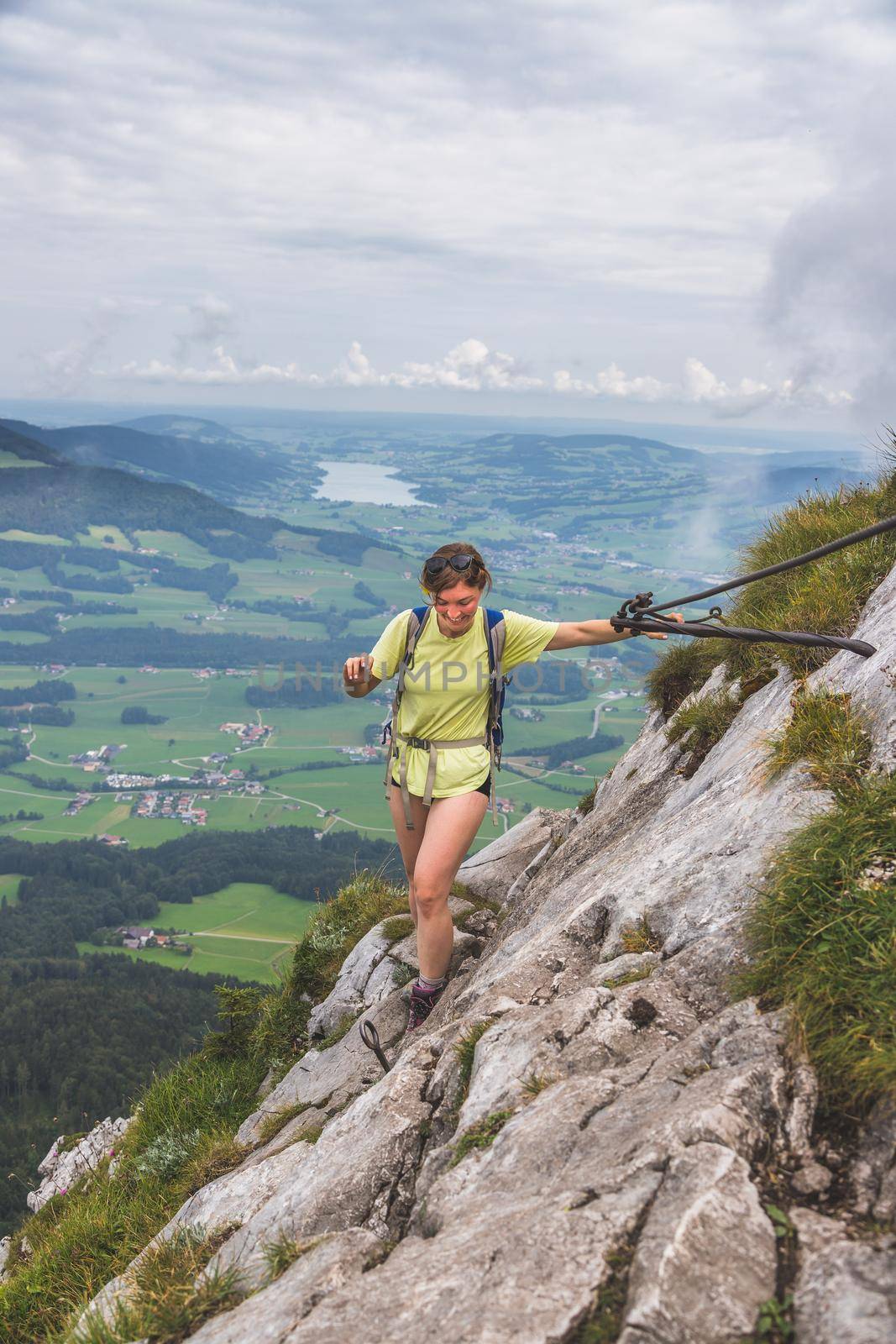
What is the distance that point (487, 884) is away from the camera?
11172mm

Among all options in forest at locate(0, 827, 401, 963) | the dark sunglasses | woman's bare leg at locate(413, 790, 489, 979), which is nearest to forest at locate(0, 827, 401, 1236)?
forest at locate(0, 827, 401, 963)

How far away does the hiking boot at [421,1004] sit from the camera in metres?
7.41

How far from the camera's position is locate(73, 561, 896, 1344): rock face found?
2.87 meters

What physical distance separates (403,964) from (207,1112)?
2.62 metres

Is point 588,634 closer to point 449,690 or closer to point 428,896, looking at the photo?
point 449,690

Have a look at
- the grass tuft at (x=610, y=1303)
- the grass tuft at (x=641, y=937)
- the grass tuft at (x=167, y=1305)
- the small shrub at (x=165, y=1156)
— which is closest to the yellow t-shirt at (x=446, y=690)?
the grass tuft at (x=641, y=937)

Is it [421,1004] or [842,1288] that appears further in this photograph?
[421,1004]

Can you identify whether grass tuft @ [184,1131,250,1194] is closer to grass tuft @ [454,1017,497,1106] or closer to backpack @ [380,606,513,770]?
grass tuft @ [454,1017,497,1106]

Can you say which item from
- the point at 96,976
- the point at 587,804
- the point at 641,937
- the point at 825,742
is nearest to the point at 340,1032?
the point at 587,804

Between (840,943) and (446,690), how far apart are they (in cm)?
336

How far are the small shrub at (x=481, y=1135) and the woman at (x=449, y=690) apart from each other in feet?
7.29

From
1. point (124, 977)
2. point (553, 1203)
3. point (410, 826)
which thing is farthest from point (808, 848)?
point (124, 977)

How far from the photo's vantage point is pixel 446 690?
6.43 m

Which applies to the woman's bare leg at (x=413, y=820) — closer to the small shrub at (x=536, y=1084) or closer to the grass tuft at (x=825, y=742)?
the small shrub at (x=536, y=1084)
